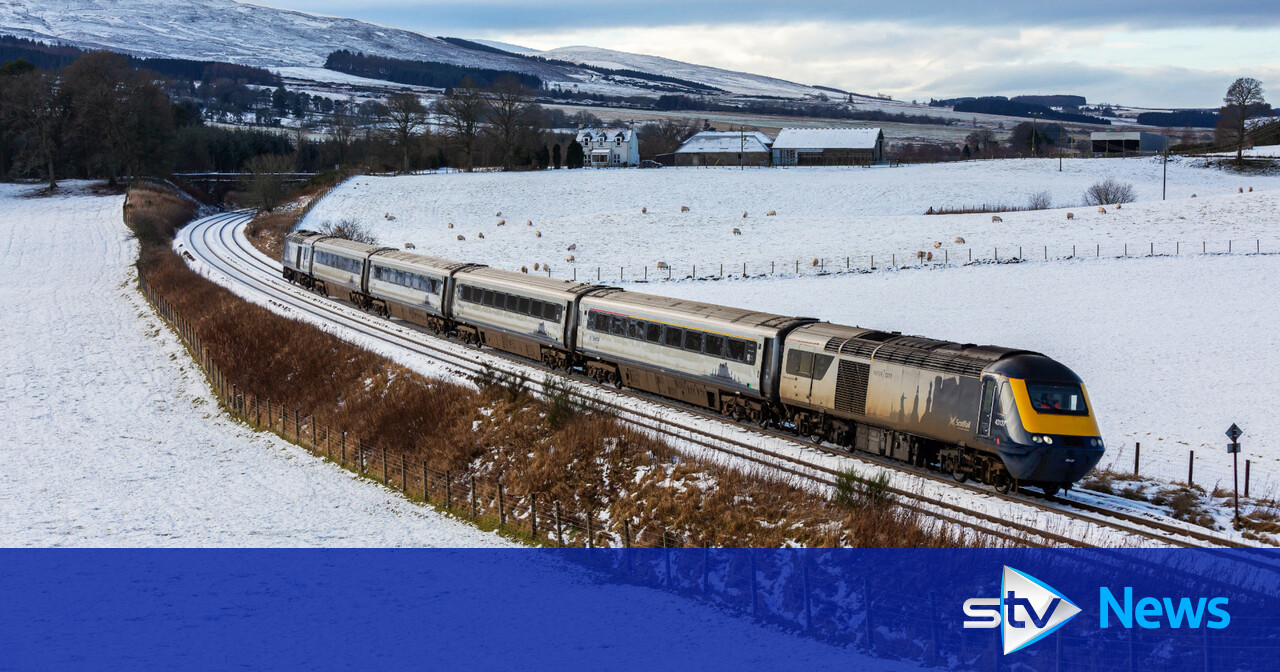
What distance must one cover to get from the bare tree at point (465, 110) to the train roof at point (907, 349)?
9369cm

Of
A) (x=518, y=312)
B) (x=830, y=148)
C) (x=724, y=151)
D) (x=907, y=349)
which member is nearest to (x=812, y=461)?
(x=907, y=349)

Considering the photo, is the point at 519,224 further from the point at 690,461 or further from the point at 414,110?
the point at 690,461

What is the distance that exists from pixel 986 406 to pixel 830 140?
118 m

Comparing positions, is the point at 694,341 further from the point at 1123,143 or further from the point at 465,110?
the point at 1123,143

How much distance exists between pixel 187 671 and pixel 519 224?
211 feet

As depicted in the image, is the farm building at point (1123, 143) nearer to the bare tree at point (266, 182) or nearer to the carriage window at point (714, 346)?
the bare tree at point (266, 182)

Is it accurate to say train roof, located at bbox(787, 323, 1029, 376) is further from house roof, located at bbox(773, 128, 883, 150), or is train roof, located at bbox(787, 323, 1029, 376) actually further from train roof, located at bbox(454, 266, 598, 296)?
house roof, located at bbox(773, 128, 883, 150)

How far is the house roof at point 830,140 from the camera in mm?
132500

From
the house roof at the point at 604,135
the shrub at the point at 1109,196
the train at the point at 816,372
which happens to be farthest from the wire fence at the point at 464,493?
the house roof at the point at 604,135

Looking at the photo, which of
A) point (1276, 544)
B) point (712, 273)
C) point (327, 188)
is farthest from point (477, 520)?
point (327, 188)

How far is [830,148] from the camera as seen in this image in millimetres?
133125

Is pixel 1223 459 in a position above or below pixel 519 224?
below

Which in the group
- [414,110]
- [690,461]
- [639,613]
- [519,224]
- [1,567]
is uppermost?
[414,110]

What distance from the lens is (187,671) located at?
17.2 meters
